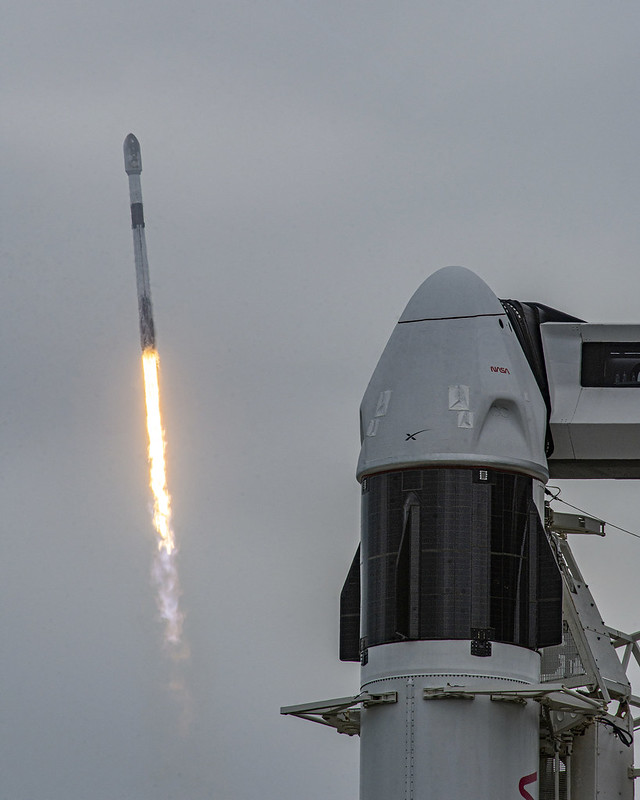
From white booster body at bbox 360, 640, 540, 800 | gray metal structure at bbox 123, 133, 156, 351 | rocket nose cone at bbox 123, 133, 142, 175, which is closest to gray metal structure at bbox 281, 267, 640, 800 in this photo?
white booster body at bbox 360, 640, 540, 800

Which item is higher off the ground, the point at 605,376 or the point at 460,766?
the point at 605,376

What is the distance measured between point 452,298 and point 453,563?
7211 millimetres

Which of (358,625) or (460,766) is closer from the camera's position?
(460,766)

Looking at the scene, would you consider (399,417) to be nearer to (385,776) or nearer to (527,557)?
(527,557)

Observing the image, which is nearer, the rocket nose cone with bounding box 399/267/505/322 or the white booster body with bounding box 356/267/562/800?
the white booster body with bounding box 356/267/562/800

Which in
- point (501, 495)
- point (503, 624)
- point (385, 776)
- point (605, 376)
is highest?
point (605, 376)

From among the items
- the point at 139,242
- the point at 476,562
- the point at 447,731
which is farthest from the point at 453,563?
the point at 139,242

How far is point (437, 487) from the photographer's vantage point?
1860 inches

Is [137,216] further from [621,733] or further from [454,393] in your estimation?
[621,733]

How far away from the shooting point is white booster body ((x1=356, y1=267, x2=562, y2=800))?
45938 millimetres

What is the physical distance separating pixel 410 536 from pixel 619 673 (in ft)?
30.2

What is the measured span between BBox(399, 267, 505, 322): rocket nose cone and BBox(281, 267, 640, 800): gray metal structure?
0.17ft

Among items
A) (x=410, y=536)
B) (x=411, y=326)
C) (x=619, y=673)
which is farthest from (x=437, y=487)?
(x=619, y=673)

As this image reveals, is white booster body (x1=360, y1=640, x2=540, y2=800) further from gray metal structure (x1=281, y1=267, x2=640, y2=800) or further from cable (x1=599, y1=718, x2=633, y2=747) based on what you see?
cable (x1=599, y1=718, x2=633, y2=747)
